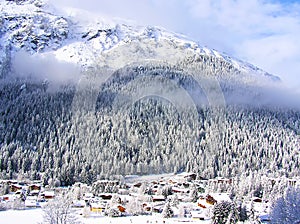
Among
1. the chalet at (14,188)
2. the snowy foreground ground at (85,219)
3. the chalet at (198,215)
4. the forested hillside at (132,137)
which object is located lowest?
the snowy foreground ground at (85,219)

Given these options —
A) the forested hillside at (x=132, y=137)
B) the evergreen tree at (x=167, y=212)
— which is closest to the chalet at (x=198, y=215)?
the evergreen tree at (x=167, y=212)

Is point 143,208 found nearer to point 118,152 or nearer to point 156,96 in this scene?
point 118,152

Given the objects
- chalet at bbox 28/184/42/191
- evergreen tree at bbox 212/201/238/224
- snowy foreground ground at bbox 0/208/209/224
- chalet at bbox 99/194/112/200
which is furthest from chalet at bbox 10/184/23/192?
evergreen tree at bbox 212/201/238/224

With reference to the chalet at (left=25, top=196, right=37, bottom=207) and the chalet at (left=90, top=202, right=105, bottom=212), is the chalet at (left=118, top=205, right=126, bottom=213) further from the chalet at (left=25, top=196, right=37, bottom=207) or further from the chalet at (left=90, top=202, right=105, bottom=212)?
the chalet at (left=25, top=196, right=37, bottom=207)

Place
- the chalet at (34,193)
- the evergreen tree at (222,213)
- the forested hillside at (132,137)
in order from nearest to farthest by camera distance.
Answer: the evergreen tree at (222,213), the chalet at (34,193), the forested hillside at (132,137)

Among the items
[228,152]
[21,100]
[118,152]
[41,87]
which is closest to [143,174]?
[118,152]

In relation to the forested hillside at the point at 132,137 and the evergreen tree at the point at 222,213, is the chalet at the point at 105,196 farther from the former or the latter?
the evergreen tree at the point at 222,213

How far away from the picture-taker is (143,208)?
6500 cm

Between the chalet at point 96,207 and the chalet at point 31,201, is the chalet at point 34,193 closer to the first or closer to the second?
the chalet at point 31,201

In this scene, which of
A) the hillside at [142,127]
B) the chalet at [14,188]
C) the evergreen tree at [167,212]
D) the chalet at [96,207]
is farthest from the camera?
the hillside at [142,127]

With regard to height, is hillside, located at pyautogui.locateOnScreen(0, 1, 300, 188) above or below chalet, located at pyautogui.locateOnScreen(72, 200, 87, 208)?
above

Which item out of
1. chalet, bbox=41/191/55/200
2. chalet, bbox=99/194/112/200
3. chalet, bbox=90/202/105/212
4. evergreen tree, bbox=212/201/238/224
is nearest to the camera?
evergreen tree, bbox=212/201/238/224

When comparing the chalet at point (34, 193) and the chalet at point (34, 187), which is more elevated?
the chalet at point (34, 187)

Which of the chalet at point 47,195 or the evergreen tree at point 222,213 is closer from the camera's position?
the evergreen tree at point 222,213
